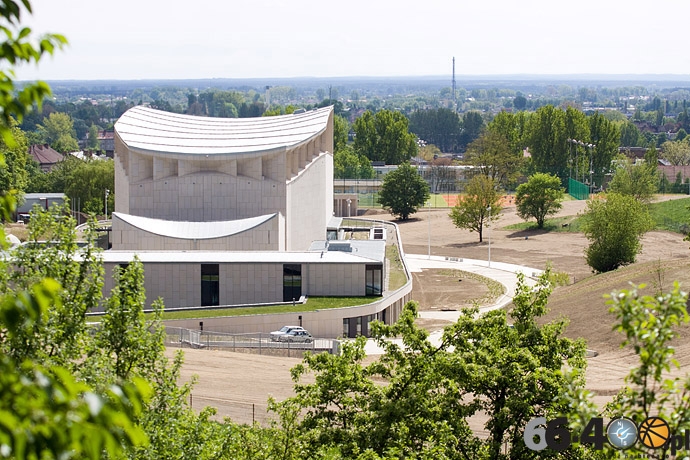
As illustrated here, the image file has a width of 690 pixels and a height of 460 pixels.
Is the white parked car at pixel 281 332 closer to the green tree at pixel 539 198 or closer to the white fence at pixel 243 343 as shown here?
the white fence at pixel 243 343

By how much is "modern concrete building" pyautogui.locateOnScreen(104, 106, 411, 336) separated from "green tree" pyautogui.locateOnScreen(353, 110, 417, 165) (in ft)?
193

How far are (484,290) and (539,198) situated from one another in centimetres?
2849

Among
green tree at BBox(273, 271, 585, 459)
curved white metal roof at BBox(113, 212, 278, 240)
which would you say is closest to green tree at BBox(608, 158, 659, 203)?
curved white metal roof at BBox(113, 212, 278, 240)

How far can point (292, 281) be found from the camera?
48.3m

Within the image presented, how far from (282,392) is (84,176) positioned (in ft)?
198

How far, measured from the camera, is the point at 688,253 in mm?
70812

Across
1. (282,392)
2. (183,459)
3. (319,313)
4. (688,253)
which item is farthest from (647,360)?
(688,253)

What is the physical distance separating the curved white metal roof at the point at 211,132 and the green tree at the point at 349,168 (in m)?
42.2

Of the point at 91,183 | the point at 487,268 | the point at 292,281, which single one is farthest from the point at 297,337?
the point at 91,183

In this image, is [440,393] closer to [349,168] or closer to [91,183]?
[91,183]

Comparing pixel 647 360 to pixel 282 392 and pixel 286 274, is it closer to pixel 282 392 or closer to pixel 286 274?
pixel 282 392

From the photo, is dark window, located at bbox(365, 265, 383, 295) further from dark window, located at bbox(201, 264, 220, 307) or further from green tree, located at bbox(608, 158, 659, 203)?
green tree, located at bbox(608, 158, 659, 203)

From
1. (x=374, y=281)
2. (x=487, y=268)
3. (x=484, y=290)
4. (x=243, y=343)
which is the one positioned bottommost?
(x=487, y=268)

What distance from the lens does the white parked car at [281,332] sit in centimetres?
4203
